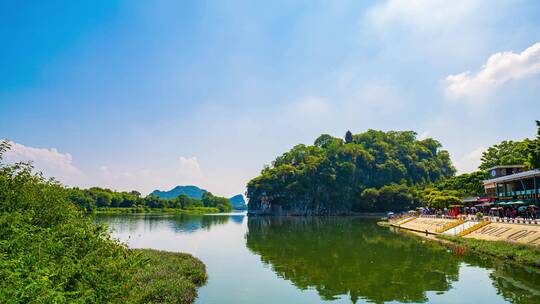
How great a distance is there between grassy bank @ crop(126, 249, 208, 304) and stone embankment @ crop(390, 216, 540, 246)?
29368 mm

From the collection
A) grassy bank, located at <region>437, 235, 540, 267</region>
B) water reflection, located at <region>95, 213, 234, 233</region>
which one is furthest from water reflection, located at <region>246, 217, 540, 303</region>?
water reflection, located at <region>95, 213, 234, 233</region>

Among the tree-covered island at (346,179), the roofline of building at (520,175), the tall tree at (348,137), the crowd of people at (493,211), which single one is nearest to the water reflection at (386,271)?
the crowd of people at (493,211)

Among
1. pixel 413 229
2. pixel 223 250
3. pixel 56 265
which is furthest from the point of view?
pixel 413 229

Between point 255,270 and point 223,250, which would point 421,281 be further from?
point 223,250

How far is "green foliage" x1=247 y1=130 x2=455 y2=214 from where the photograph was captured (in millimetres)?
152625

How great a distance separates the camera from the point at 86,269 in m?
13.1

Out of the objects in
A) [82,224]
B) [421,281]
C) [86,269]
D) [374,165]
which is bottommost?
[421,281]

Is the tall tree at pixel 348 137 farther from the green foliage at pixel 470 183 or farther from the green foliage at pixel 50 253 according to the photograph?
the green foliage at pixel 50 253

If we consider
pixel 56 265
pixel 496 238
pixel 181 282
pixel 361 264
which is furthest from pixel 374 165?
pixel 56 265

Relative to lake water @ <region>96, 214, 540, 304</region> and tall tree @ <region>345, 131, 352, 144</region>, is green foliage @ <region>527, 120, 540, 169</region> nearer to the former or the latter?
lake water @ <region>96, 214, 540, 304</region>

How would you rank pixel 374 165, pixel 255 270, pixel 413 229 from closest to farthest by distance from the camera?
pixel 255 270, pixel 413 229, pixel 374 165

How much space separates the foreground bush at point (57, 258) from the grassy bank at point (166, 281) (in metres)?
0.06

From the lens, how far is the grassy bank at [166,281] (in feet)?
61.3

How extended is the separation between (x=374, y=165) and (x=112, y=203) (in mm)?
126466
